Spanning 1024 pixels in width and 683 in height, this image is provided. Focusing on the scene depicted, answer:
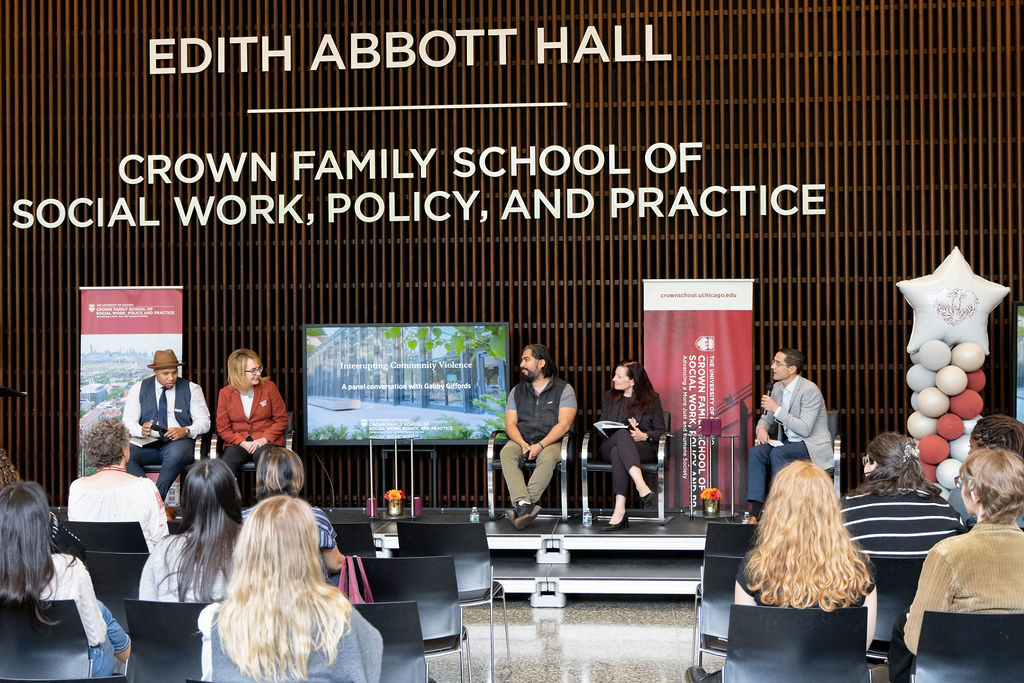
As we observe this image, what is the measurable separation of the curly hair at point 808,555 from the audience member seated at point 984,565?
188 millimetres

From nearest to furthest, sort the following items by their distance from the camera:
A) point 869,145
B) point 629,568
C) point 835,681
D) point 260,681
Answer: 1. point 260,681
2. point 835,681
3. point 629,568
4. point 869,145

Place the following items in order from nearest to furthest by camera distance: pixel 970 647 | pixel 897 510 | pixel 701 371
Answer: pixel 970 647, pixel 897 510, pixel 701 371

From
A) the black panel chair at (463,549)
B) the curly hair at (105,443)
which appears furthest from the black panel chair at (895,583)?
the curly hair at (105,443)

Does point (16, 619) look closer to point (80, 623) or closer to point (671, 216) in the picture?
point (80, 623)

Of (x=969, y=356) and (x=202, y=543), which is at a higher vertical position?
(x=969, y=356)

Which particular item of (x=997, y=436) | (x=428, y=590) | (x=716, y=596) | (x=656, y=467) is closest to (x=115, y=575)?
(x=428, y=590)

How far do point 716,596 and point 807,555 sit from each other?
3.81ft

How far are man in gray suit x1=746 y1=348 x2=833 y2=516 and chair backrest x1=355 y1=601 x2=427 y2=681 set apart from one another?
180 inches

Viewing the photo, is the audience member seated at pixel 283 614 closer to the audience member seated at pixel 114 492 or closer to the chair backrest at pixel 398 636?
the chair backrest at pixel 398 636

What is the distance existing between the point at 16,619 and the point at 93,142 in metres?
6.66

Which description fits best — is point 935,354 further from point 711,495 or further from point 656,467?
point 656,467

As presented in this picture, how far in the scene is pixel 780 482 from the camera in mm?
3229

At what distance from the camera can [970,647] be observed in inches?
119

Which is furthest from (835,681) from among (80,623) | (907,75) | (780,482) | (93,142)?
(93,142)
